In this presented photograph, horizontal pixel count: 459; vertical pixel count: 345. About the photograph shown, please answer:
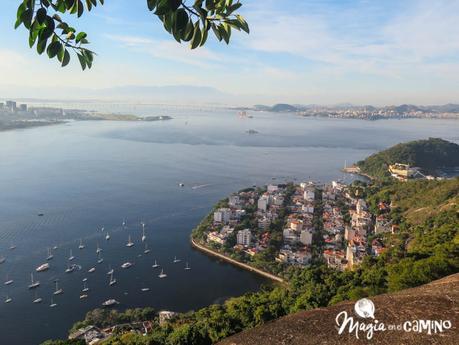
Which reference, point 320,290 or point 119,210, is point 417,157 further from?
point 320,290

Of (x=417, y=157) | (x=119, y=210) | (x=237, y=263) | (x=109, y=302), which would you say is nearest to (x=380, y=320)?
(x=109, y=302)

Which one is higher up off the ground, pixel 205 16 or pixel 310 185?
pixel 205 16

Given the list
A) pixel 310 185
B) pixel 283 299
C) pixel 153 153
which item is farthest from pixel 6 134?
pixel 283 299

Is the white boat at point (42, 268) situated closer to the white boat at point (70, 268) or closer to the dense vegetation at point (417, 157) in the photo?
the white boat at point (70, 268)

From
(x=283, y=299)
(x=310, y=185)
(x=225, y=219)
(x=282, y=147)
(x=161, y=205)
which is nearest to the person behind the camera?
(x=283, y=299)

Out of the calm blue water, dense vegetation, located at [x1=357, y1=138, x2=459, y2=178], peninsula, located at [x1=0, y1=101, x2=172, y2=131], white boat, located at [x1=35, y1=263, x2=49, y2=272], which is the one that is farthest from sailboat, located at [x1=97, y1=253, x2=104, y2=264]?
peninsula, located at [x1=0, y1=101, x2=172, y2=131]

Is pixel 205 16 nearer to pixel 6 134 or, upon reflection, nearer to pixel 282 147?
pixel 282 147
